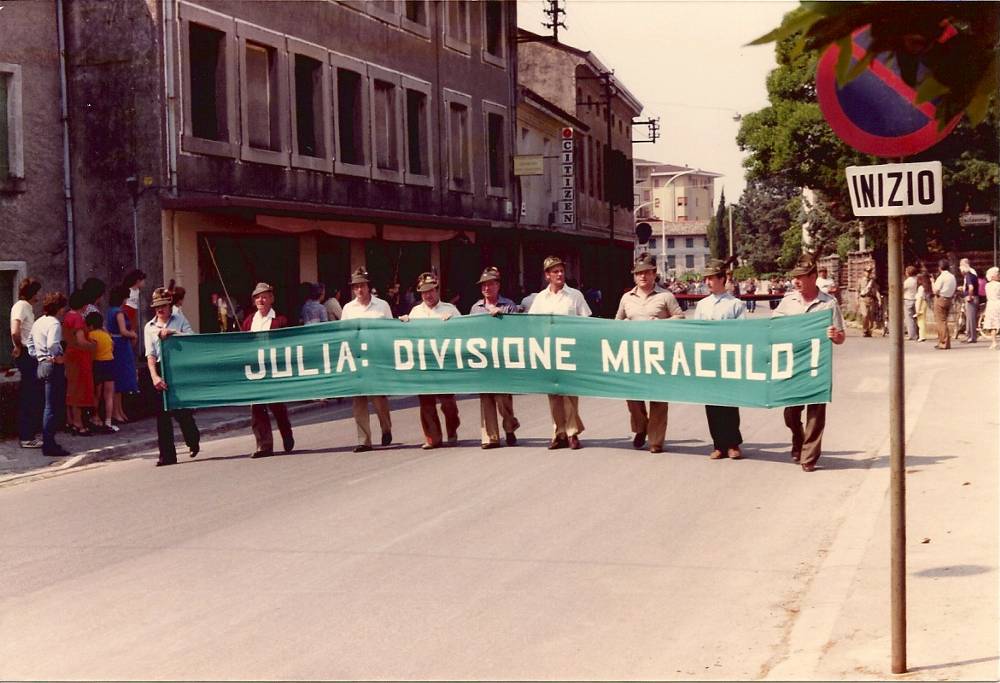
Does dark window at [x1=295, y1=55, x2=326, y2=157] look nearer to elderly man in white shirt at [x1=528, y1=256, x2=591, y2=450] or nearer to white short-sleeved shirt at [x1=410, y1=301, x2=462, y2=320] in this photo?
white short-sleeved shirt at [x1=410, y1=301, x2=462, y2=320]

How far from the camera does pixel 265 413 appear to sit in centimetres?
1453

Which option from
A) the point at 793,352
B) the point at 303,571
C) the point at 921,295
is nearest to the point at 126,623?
the point at 303,571

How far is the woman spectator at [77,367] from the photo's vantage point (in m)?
17.0

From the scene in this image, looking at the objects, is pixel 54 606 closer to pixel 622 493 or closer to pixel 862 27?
pixel 622 493

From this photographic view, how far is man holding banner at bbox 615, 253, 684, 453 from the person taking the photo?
44.4ft

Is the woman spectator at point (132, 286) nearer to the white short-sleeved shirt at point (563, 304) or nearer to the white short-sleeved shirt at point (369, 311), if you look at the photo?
the white short-sleeved shirt at point (369, 311)

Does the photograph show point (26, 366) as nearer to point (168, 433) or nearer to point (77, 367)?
point (77, 367)

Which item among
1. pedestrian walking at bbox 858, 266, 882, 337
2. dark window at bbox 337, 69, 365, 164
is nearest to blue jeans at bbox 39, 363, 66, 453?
dark window at bbox 337, 69, 365, 164

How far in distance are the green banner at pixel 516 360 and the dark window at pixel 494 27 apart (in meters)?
25.7

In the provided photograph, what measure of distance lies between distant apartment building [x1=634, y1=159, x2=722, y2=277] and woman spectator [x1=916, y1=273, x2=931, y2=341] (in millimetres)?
125536

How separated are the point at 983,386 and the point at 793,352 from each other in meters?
8.74

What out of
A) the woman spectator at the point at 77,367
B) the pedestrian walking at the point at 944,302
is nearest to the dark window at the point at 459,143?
the pedestrian walking at the point at 944,302

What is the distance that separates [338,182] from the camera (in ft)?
96.8

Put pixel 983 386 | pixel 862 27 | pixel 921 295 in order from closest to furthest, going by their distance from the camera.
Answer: pixel 862 27 → pixel 983 386 → pixel 921 295
